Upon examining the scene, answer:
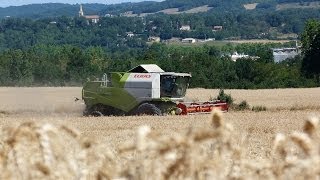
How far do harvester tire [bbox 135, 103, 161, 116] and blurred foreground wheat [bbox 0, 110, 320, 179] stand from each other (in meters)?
23.3

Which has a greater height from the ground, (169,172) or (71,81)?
(169,172)

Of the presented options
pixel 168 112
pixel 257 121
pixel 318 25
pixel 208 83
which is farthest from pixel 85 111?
pixel 318 25

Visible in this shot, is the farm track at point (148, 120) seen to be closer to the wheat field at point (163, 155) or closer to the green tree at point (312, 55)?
the wheat field at point (163, 155)

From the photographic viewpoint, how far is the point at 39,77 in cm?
6481

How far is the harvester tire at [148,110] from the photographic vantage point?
82.6 ft

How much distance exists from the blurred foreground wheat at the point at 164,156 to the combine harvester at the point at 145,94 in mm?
23180

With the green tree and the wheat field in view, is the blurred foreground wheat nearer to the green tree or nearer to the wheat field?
the wheat field

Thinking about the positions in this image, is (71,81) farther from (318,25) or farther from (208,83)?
(318,25)

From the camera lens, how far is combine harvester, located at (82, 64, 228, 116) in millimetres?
25203

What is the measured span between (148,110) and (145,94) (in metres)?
0.64

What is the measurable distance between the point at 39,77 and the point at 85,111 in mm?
38210

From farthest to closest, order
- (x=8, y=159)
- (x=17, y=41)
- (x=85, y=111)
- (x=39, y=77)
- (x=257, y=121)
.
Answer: (x=17, y=41)
(x=39, y=77)
(x=85, y=111)
(x=257, y=121)
(x=8, y=159)

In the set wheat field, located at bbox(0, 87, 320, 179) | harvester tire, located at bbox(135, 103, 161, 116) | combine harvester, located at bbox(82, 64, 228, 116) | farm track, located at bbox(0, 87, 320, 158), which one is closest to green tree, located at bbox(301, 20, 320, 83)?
farm track, located at bbox(0, 87, 320, 158)

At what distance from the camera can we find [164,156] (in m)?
1.56
